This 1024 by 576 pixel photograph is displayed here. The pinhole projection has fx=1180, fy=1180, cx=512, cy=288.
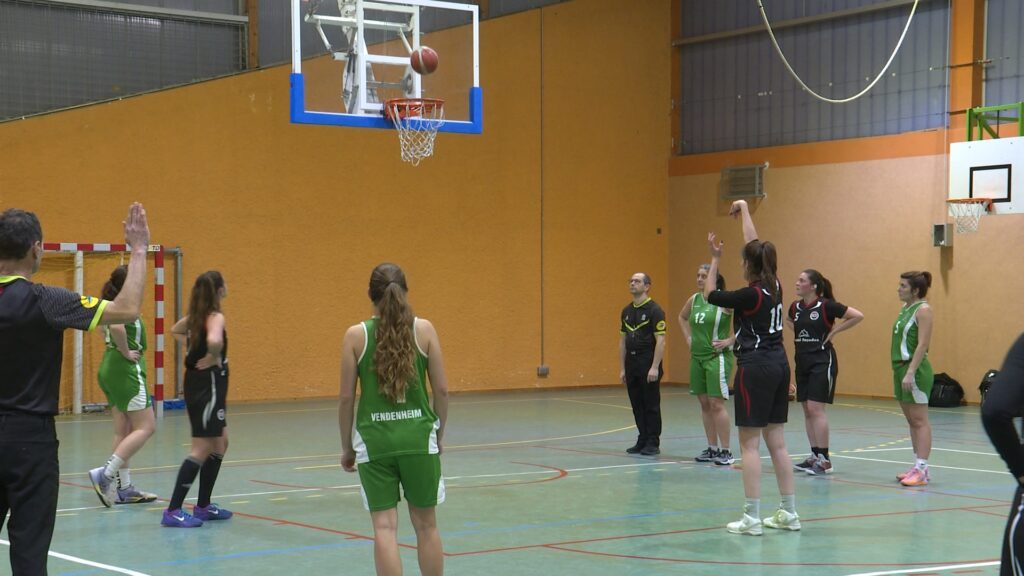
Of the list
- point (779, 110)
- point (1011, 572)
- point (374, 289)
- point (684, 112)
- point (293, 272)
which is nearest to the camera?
point (1011, 572)

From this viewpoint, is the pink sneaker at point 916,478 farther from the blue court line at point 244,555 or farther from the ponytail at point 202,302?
the ponytail at point 202,302

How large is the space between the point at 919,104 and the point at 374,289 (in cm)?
1553

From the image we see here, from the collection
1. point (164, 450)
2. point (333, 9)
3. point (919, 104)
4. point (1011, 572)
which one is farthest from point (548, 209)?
point (1011, 572)

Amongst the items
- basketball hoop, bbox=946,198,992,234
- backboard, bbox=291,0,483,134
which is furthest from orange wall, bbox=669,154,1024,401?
backboard, bbox=291,0,483,134

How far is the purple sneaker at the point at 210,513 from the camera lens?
8.36 m

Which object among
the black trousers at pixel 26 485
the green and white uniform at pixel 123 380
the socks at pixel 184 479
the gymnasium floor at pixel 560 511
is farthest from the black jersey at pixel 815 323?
the black trousers at pixel 26 485

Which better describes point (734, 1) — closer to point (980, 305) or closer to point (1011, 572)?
point (980, 305)

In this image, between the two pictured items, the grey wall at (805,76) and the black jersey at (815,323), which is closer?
the black jersey at (815,323)

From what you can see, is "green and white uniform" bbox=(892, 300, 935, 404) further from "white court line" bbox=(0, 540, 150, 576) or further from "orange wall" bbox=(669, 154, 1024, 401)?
"orange wall" bbox=(669, 154, 1024, 401)

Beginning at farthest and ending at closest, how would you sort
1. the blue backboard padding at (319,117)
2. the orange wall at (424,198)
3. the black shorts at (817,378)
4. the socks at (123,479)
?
the orange wall at (424,198)
the blue backboard padding at (319,117)
the black shorts at (817,378)
the socks at (123,479)

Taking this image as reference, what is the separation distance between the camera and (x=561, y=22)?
69.8ft

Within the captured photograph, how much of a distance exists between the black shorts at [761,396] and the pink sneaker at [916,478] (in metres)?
2.68

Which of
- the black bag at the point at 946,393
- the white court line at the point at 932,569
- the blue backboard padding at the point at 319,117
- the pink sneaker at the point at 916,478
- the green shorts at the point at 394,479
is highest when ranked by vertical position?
the blue backboard padding at the point at 319,117

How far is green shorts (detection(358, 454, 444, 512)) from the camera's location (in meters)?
5.31
